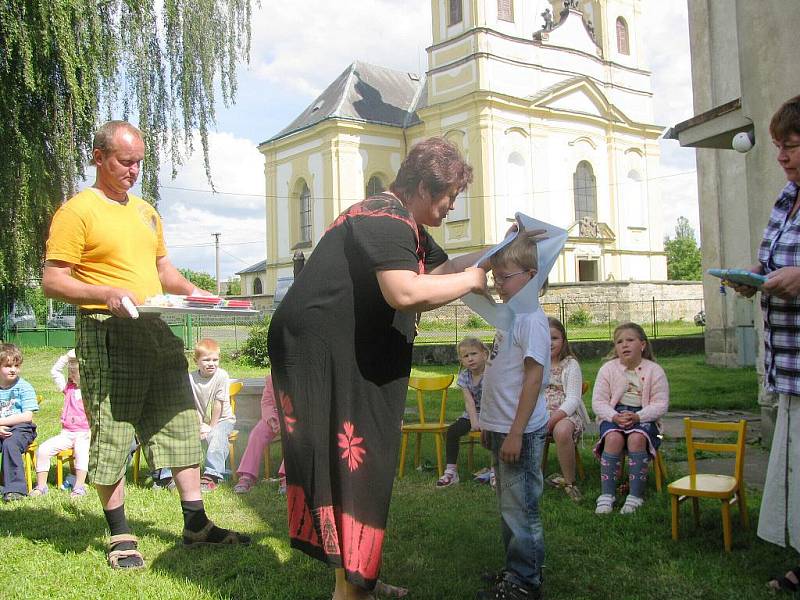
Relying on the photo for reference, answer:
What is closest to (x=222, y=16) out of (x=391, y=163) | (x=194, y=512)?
(x=194, y=512)

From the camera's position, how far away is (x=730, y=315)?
1465 cm

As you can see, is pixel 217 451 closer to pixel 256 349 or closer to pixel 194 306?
pixel 194 306

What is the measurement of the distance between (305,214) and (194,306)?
37.9 m

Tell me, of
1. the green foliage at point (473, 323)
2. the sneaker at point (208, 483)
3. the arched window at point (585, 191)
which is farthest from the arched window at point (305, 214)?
the sneaker at point (208, 483)

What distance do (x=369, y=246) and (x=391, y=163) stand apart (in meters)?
36.7

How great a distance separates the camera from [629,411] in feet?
16.9

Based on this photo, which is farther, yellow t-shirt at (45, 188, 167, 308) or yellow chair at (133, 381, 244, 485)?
yellow chair at (133, 381, 244, 485)

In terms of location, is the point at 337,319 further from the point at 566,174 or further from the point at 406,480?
the point at 566,174

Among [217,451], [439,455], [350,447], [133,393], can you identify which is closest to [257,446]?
[217,451]

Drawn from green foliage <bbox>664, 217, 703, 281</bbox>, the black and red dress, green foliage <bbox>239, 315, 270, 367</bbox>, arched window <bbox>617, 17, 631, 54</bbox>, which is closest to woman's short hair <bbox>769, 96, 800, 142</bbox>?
the black and red dress

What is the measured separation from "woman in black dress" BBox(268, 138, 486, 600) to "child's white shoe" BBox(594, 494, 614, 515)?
234cm

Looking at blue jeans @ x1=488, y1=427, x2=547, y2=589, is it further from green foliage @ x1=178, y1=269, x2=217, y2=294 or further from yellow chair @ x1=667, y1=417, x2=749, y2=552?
green foliage @ x1=178, y1=269, x2=217, y2=294

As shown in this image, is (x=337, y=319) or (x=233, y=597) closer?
(x=337, y=319)

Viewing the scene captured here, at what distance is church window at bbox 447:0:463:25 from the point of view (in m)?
34.9
